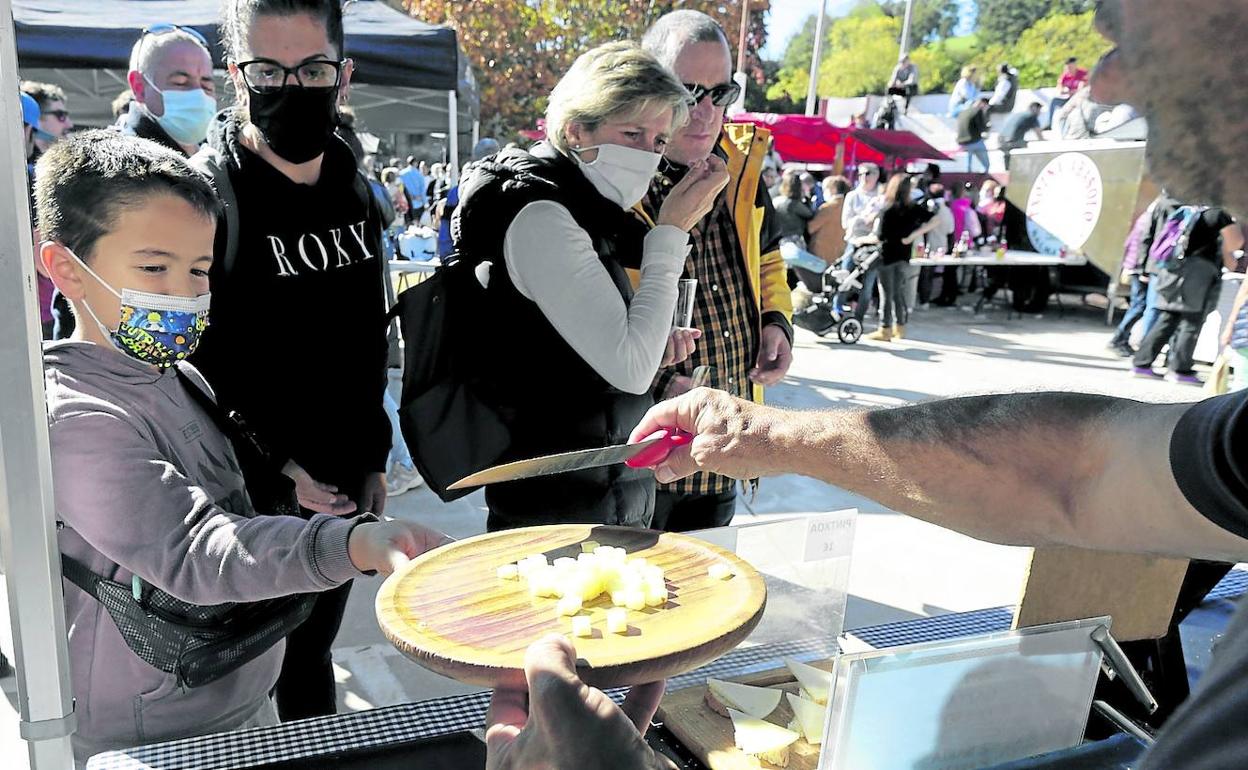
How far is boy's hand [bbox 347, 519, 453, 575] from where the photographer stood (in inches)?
48.4

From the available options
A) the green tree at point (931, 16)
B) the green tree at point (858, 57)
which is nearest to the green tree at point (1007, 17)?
the green tree at point (931, 16)

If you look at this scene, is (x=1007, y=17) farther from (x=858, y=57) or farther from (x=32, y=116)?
(x=32, y=116)

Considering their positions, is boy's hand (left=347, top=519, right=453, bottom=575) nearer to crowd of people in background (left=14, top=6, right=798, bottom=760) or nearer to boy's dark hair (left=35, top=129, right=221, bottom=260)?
crowd of people in background (left=14, top=6, right=798, bottom=760)

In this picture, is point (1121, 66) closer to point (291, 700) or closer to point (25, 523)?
point (25, 523)

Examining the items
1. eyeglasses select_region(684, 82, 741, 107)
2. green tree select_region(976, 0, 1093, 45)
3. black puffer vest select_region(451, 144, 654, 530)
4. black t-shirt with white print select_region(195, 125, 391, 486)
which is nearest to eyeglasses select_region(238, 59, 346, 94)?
black t-shirt with white print select_region(195, 125, 391, 486)

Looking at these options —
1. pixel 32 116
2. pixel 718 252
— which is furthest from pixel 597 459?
pixel 32 116

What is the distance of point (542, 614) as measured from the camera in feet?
3.74

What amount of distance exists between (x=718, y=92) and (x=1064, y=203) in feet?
40.3

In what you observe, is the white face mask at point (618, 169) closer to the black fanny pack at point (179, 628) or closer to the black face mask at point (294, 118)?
the black face mask at point (294, 118)

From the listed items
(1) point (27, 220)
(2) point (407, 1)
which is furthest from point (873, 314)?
(2) point (407, 1)

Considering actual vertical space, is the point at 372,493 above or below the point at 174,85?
below

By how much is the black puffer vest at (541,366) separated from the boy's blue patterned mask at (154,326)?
0.63 metres

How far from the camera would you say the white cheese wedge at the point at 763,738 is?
1.24 meters

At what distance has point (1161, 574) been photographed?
1.44 metres
